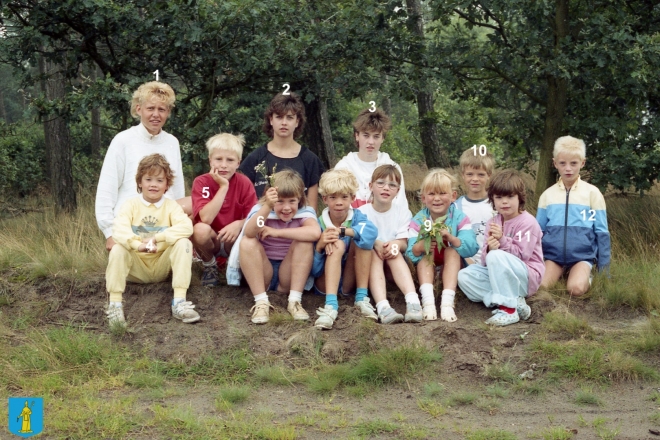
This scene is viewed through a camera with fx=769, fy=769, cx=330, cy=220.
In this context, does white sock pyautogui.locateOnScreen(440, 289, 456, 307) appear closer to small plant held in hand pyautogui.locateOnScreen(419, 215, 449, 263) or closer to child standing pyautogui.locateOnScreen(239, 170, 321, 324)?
small plant held in hand pyautogui.locateOnScreen(419, 215, 449, 263)

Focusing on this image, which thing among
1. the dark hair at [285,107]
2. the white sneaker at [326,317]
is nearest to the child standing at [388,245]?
the white sneaker at [326,317]

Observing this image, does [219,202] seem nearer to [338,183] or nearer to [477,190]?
[338,183]

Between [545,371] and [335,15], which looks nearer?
[545,371]

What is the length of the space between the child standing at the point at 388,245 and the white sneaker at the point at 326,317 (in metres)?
0.38

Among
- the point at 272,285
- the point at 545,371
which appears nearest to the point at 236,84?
the point at 272,285

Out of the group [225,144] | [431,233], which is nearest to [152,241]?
[225,144]

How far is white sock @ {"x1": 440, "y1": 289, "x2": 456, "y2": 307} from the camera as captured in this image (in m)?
6.23

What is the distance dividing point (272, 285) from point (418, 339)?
1.50 metres

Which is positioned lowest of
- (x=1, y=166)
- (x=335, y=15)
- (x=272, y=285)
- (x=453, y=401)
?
(x=453, y=401)

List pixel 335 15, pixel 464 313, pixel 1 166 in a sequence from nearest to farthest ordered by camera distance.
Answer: pixel 464 313, pixel 335 15, pixel 1 166

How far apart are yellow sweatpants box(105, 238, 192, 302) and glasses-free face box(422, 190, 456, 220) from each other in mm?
1995

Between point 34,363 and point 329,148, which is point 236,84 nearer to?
point 329,148

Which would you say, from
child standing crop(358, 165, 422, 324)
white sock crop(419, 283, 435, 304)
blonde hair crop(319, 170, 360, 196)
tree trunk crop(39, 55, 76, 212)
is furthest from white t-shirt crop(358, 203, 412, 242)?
tree trunk crop(39, 55, 76, 212)

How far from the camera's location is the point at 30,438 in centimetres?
446
